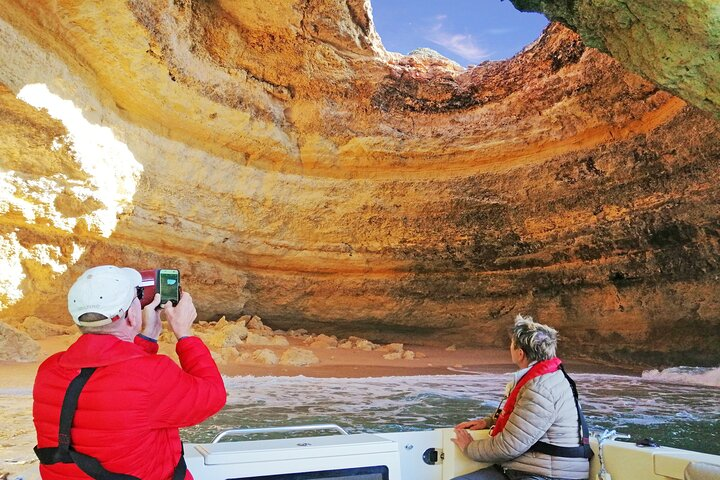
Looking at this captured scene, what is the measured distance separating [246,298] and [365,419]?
6.61 meters

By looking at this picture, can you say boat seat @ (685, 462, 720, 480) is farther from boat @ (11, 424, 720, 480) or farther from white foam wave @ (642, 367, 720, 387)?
white foam wave @ (642, 367, 720, 387)

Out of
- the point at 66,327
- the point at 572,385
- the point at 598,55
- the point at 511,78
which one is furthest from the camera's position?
the point at 511,78

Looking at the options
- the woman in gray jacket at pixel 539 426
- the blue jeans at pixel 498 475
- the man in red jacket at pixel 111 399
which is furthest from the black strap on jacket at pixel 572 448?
the man in red jacket at pixel 111 399

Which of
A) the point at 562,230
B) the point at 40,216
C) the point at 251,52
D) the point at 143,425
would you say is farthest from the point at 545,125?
the point at 143,425

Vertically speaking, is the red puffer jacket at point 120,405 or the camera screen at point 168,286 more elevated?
the camera screen at point 168,286

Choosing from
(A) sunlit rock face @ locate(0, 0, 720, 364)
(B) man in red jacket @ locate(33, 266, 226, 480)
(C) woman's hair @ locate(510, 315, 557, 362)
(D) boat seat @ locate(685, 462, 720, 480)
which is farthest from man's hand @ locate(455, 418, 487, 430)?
(A) sunlit rock face @ locate(0, 0, 720, 364)

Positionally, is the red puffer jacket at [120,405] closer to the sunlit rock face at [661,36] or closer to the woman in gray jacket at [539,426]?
the woman in gray jacket at [539,426]

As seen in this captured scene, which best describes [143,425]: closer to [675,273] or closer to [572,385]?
[572,385]

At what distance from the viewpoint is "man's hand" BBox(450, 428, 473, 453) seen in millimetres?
2721

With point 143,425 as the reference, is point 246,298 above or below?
above

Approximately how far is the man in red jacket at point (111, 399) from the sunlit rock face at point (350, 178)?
21.7ft

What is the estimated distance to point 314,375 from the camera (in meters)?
8.30

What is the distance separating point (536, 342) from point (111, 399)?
1832 millimetres

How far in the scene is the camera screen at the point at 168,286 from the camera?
1752 mm
